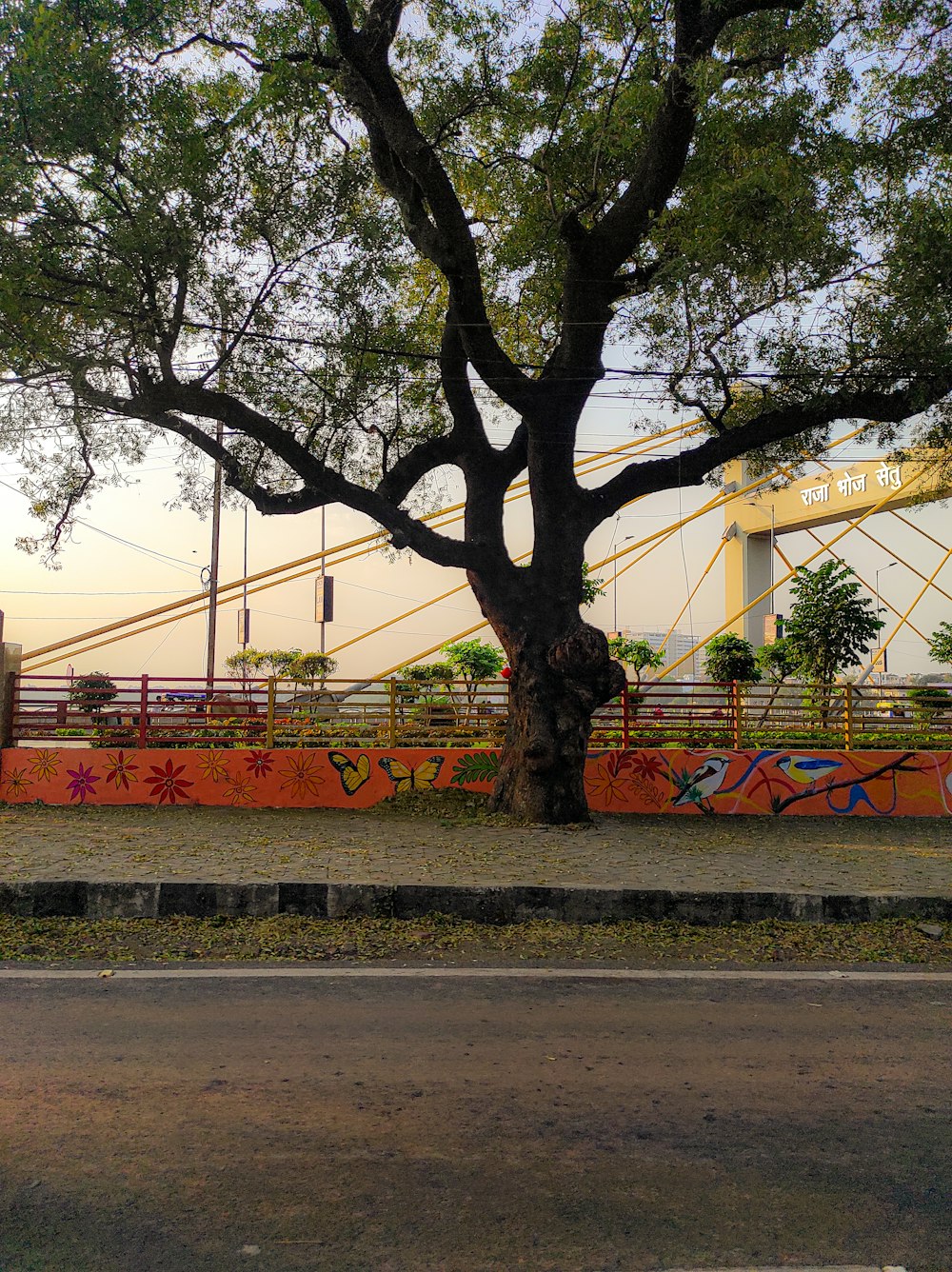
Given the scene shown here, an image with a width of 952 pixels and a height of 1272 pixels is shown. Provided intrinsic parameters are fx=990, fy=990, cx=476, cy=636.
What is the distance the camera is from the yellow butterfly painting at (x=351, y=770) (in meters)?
11.4

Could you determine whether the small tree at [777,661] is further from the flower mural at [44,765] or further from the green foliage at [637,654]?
the flower mural at [44,765]

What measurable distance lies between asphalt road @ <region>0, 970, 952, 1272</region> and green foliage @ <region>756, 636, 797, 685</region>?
14.9 metres

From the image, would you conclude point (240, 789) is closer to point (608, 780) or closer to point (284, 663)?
point (608, 780)

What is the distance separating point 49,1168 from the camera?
2.78 meters

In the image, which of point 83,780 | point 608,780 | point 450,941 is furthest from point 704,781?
point 83,780

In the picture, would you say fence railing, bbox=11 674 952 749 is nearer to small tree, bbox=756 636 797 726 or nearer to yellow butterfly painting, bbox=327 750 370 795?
yellow butterfly painting, bbox=327 750 370 795

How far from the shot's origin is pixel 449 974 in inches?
196

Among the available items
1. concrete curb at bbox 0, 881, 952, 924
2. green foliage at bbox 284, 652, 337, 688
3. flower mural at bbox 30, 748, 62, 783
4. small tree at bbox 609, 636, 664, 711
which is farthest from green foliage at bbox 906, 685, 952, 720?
green foliage at bbox 284, 652, 337, 688

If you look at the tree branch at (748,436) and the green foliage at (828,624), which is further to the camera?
the green foliage at (828,624)

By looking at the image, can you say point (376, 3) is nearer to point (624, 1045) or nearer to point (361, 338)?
point (361, 338)

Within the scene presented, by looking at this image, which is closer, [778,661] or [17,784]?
[17,784]

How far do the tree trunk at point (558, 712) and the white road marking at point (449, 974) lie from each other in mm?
4603

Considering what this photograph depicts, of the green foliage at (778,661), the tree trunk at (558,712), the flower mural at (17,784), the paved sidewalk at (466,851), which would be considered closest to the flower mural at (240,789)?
the paved sidewalk at (466,851)

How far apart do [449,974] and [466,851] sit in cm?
320
